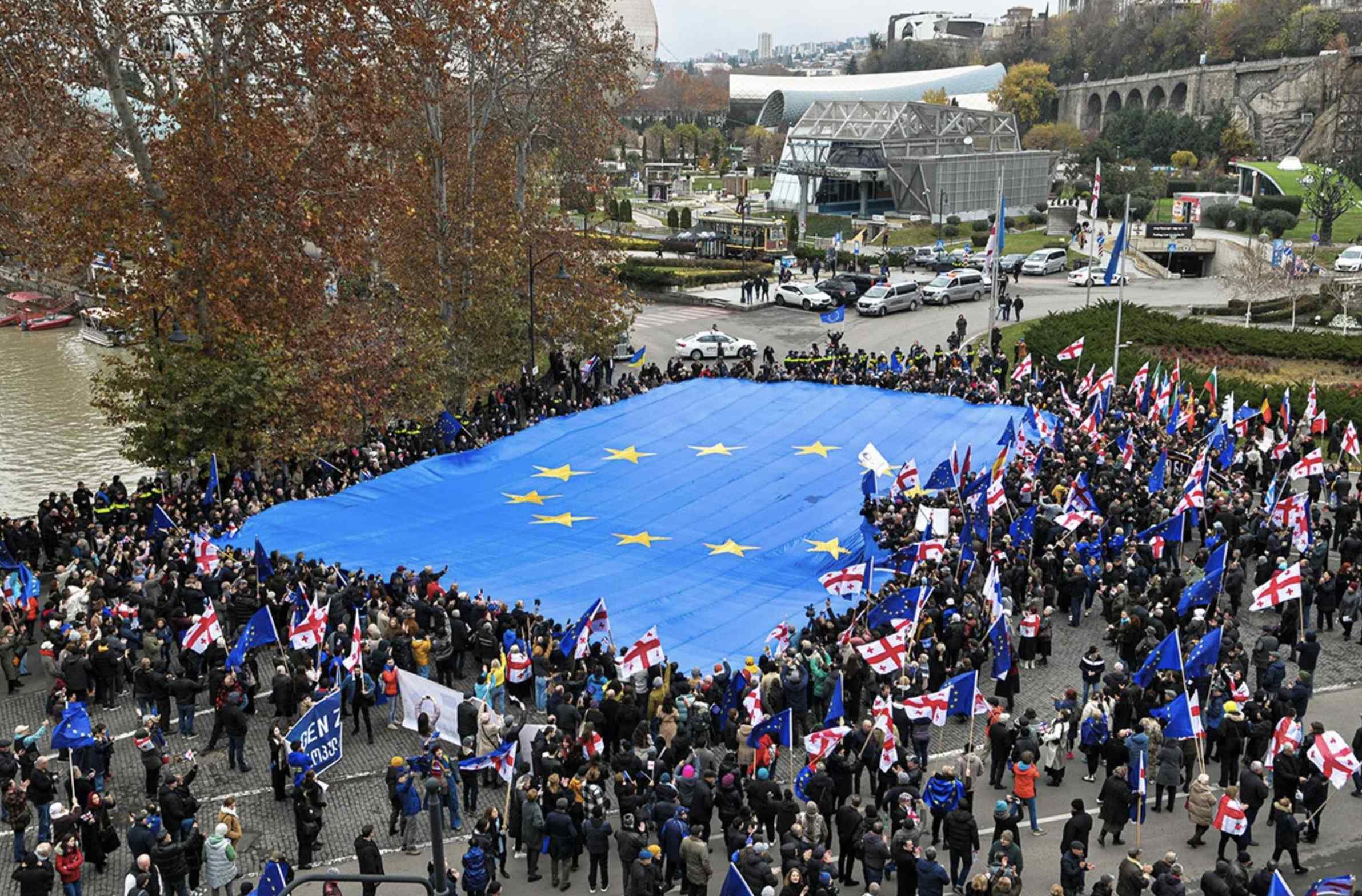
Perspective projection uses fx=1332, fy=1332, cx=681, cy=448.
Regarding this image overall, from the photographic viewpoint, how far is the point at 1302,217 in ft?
283

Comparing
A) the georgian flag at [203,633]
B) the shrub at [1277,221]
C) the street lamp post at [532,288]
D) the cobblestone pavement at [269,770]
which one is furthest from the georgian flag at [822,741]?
the shrub at [1277,221]

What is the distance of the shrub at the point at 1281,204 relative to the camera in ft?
270

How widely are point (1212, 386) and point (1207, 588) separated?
52.1 feet

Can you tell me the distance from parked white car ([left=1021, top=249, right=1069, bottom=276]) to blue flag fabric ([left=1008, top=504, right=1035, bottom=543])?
44.9 metres

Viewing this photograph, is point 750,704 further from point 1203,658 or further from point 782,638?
point 1203,658

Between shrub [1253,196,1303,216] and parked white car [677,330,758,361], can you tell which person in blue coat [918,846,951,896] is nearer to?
parked white car [677,330,758,361]

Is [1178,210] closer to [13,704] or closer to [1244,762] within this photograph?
[1244,762]

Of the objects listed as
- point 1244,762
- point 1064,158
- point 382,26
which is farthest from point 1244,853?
point 1064,158

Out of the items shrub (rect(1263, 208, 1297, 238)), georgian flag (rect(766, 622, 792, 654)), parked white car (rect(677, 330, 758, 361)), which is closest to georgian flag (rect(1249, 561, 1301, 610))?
georgian flag (rect(766, 622, 792, 654))

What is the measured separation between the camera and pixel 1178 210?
7912 cm

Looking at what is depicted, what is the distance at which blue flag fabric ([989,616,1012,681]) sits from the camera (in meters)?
19.8

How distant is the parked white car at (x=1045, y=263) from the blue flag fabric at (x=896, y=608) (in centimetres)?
5006

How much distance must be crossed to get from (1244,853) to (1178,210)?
7084 cm

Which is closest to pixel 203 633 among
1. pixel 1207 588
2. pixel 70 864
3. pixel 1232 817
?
pixel 70 864
